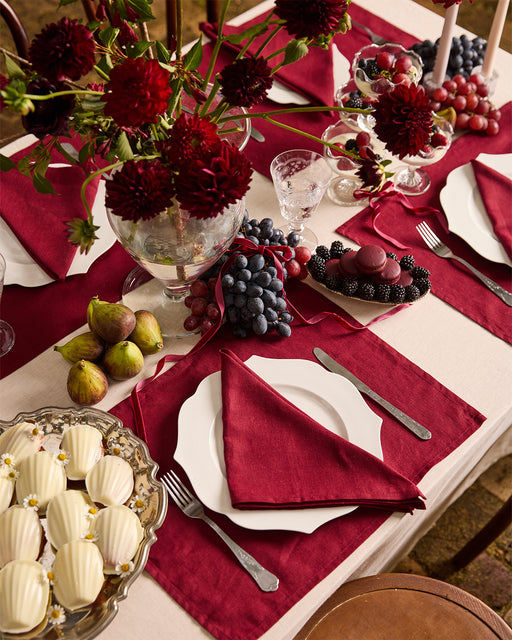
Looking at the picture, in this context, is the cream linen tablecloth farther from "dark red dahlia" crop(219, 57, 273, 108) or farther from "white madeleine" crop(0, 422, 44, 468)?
"dark red dahlia" crop(219, 57, 273, 108)

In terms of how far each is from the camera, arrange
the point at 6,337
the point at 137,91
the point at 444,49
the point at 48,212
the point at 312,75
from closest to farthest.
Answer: the point at 137,91 < the point at 6,337 < the point at 48,212 < the point at 444,49 < the point at 312,75

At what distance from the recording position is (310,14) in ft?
2.16

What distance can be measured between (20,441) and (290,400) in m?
0.38

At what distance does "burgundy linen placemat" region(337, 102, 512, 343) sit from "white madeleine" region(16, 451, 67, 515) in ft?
2.19

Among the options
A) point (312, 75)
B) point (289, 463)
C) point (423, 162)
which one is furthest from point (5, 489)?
point (312, 75)

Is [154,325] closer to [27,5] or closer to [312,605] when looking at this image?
[312,605]

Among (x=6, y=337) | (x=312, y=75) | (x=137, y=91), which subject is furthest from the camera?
(x=312, y=75)

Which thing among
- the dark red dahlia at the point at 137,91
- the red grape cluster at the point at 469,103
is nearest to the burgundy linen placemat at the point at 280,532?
the dark red dahlia at the point at 137,91

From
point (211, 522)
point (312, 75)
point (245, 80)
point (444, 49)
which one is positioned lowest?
point (211, 522)

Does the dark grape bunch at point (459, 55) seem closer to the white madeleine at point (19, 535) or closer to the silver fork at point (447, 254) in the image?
the silver fork at point (447, 254)

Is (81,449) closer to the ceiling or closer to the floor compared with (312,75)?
closer to the floor

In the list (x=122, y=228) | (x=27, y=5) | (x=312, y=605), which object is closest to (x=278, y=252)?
(x=122, y=228)

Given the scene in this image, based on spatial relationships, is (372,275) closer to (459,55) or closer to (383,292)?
(383,292)

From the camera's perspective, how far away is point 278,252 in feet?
3.32
